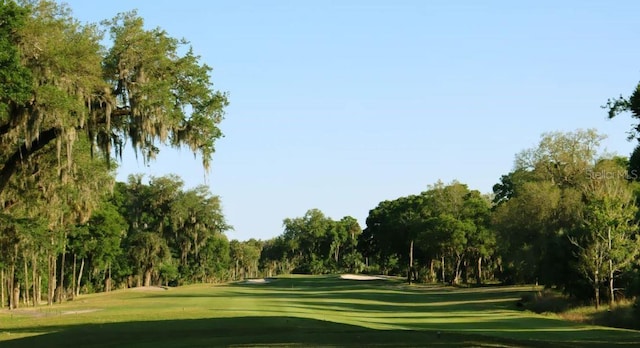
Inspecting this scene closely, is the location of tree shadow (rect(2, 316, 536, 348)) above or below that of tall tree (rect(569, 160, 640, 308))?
below

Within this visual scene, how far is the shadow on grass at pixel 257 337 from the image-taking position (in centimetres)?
1966

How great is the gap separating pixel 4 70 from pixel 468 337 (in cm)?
1714

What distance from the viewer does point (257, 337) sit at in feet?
71.7

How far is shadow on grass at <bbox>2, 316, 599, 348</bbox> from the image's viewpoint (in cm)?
1966

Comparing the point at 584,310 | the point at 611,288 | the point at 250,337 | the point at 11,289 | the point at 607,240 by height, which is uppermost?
the point at 607,240

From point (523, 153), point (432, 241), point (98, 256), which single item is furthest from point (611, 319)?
point (98, 256)

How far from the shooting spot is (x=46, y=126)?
26.5 m

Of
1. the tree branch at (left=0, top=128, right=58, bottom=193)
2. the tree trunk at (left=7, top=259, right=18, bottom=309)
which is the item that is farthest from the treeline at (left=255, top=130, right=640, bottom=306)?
the tree trunk at (left=7, top=259, right=18, bottom=309)

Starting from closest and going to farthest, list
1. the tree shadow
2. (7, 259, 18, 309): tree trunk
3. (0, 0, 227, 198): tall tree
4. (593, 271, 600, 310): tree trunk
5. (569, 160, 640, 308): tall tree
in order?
the tree shadow < (0, 0, 227, 198): tall tree < (569, 160, 640, 308): tall tree < (593, 271, 600, 310): tree trunk < (7, 259, 18, 309): tree trunk

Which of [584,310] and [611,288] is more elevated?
[611,288]

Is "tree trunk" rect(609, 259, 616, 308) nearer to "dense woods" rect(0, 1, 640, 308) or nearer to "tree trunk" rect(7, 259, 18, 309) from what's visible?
"dense woods" rect(0, 1, 640, 308)

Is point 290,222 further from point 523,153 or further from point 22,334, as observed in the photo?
point 22,334

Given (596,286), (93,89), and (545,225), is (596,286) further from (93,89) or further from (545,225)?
(93,89)

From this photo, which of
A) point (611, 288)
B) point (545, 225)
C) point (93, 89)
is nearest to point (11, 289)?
point (93, 89)
